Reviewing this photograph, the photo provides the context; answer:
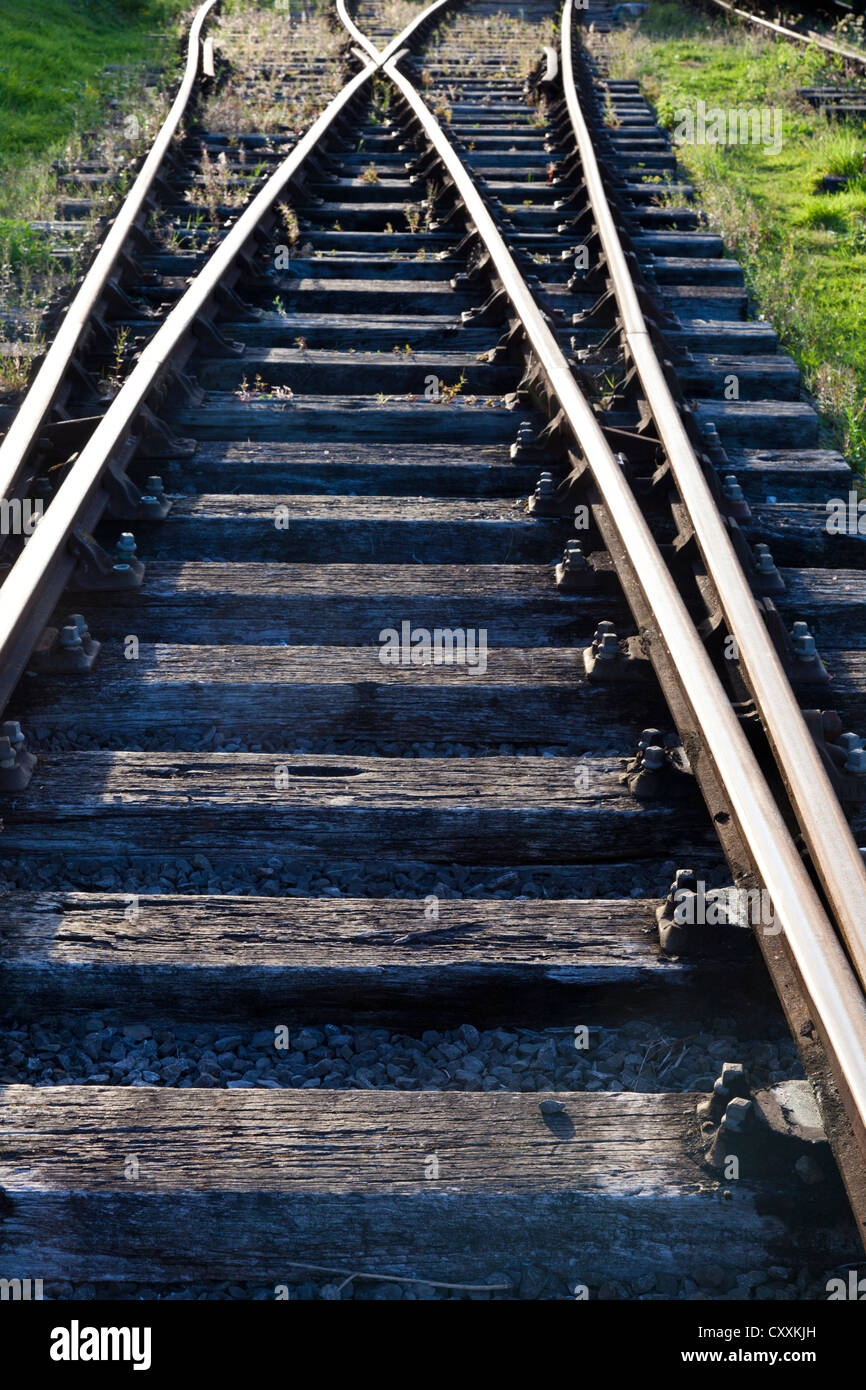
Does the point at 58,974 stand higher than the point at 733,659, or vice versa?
the point at 733,659

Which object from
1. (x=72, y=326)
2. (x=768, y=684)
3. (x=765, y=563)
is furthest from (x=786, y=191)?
(x=768, y=684)

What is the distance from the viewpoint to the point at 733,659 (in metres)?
3.11

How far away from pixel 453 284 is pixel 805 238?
2.92 metres

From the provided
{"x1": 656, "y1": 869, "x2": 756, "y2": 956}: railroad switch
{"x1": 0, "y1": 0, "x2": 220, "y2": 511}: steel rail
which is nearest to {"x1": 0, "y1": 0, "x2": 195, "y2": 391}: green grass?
{"x1": 0, "y1": 0, "x2": 220, "y2": 511}: steel rail

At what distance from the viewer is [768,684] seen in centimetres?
286

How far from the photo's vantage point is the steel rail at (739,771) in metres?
1.99

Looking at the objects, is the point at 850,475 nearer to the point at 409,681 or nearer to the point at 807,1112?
the point at 409,681

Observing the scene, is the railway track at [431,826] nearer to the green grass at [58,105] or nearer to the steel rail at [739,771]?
the steel rail at [739,771]

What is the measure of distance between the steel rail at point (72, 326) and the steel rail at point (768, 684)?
2093 millimetres

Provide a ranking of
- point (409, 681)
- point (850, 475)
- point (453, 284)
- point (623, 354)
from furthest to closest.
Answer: point (453, 284) < point (623, 354) < point (850, 475) < point (409, 681)

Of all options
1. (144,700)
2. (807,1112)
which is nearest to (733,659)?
(807,1112)

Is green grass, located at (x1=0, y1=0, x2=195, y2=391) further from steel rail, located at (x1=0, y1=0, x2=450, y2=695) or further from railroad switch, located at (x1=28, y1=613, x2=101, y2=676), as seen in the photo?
railroad switch, located at (x1=28, y1=613, x2=101, y2=676)

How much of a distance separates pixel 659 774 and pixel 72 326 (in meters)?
3.30

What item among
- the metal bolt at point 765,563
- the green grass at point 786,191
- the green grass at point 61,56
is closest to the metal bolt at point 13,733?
the metal bolt at point 765,563
